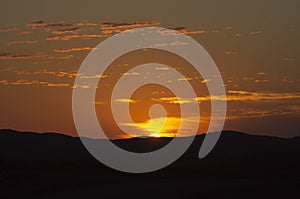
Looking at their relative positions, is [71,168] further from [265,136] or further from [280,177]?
[265,136]

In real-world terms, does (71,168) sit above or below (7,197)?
above

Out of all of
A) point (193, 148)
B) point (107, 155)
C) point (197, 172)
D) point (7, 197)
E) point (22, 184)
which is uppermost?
point (193, 148)

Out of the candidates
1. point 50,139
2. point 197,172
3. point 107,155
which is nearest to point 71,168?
point 197,172

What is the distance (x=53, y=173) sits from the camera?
4147 centimetres

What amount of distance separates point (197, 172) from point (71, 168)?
309 inches

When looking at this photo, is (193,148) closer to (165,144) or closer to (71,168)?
(165,144)

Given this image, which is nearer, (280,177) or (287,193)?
(287,193)

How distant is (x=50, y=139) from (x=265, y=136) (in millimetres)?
21979

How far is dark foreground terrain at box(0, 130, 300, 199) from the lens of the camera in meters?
32.0

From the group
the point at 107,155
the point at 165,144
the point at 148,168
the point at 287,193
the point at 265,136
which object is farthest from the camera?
the point at 265,136

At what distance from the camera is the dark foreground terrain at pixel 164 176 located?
31953 mm

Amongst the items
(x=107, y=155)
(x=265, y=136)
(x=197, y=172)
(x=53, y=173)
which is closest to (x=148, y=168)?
(x=197, y=172)

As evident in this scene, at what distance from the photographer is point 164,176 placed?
3944cm

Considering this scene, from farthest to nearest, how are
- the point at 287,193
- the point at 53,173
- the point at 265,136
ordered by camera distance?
the point at 265,136
the point at 53,173
the point at 287,193
